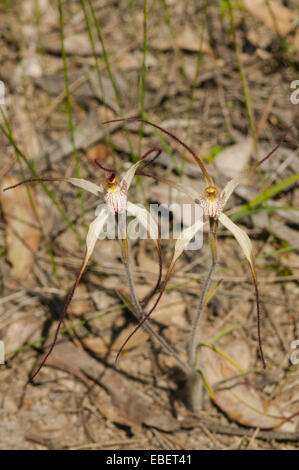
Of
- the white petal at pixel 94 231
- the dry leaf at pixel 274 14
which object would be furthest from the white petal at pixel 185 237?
the dry leaf at pixel 274 14

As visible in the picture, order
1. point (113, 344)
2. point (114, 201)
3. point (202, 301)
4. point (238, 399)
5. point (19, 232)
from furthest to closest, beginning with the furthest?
1. point (19, 232)
2. point (113, 344)
3. point (238, 399)
4. point (202, 301)
5. point (114, 201)

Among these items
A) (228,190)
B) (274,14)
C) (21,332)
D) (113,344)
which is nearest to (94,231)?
(228,190)

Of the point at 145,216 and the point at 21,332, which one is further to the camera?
the point at 21,332

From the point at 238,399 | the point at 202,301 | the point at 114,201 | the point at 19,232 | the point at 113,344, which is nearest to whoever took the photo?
the point at 114,201

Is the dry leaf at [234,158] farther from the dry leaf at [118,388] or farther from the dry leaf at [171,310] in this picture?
the dry leaf at [118,388]

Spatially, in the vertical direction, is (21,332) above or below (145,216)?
below

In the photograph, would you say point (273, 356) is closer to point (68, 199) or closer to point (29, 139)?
point (68, 199)

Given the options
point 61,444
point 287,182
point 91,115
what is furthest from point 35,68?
point 61,444

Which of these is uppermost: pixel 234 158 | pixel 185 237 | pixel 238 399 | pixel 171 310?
pixel 234 158

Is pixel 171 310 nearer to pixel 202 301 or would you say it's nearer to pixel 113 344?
pixel 113 344
